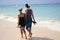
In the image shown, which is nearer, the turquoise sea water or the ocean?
the ocean

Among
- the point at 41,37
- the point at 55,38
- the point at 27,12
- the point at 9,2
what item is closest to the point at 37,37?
the point at 41,37

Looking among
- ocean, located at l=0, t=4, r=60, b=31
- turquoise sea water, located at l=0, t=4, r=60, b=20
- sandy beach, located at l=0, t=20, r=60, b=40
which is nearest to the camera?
sandy beach, located at l=0, t=20, r=60, b=40

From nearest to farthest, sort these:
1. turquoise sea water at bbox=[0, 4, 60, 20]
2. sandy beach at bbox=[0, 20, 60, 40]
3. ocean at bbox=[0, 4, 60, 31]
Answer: sandy beach at bbox=[0, 20, 60, 40] < ocean at bbox=[0, 4, 60, 31] < turquoise sea water at bbox=[0, 4, 60, 20]

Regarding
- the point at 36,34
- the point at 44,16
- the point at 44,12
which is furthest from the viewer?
the point at 44,12

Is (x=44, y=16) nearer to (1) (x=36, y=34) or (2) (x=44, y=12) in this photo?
(2) (x=44, y=12)

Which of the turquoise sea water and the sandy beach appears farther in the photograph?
the turquoise sea water

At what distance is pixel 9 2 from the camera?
36.9 metres

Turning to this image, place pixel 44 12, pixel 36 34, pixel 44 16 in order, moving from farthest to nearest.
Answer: pixel 44 12, pixel 44 16, pixel 36 34

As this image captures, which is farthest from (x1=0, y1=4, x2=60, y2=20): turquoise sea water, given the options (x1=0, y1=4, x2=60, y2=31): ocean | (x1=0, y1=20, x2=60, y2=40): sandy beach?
(x1=0, y1=20, x2=60, y2=40): sandy beach

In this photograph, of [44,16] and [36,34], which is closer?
[36,34]

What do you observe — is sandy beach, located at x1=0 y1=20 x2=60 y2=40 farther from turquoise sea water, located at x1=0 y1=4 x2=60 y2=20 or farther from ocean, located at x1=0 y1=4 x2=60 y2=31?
turquoise sea water, located at x1=0 y1=4 x2=60 y2=20

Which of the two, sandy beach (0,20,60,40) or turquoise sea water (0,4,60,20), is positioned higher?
sandy beach (0,20,60,40)

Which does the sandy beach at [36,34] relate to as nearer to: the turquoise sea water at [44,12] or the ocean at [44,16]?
the ocean at [44,16]

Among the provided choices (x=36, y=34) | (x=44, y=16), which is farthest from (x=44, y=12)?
(x=36, y=34)
